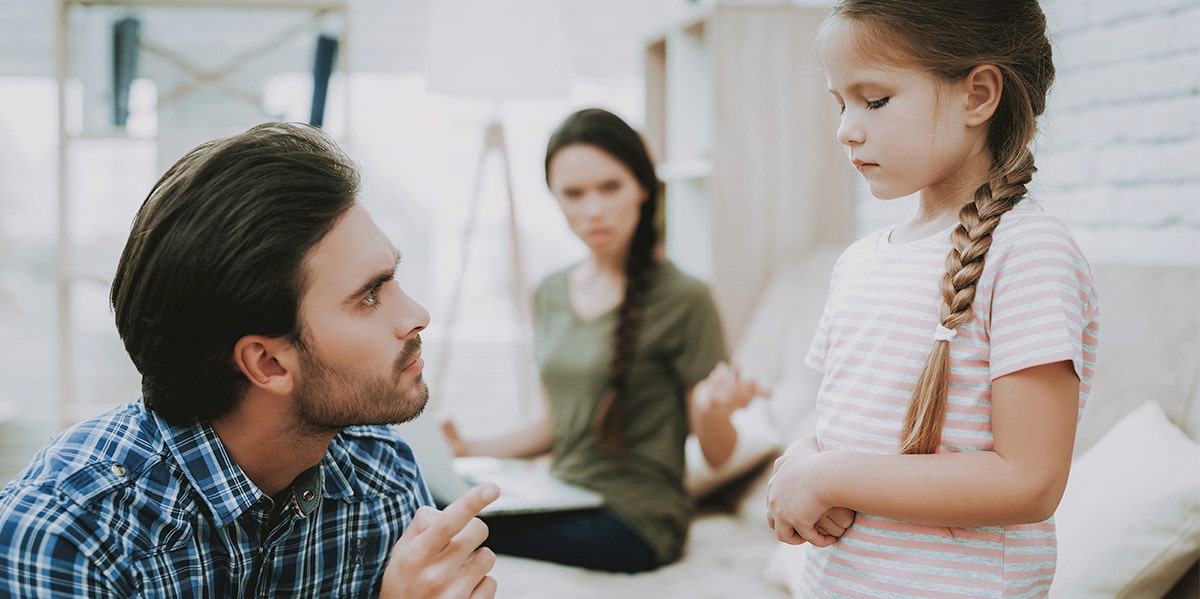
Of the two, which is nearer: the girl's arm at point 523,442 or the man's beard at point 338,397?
the man's beard at point 338,397

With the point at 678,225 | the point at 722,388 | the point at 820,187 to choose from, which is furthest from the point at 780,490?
the point at 678,225

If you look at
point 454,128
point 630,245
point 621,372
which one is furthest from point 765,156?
point 454,128

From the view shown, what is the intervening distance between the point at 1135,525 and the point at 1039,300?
0.56 meters

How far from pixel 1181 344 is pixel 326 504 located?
1.21 metres

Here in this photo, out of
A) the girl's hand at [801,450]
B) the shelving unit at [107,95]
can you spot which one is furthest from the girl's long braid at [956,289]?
the shelving unit at [107,95]

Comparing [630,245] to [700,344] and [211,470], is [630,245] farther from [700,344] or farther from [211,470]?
[211,470]

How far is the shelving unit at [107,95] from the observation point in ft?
11.2

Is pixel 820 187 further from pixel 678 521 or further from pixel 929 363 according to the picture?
pixel 929 363

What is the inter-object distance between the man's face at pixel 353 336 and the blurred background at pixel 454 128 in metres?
1.38

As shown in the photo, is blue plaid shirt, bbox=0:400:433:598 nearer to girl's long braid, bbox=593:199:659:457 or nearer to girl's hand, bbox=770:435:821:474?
girl's hand, bbox=770:435:821:474

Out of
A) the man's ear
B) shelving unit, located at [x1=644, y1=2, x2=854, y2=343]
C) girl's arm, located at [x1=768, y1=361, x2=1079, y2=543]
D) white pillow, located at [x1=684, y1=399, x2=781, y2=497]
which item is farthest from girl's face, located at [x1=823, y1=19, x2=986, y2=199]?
shelving unit, located at [x1=644, y1=2, x2=854, y2=343]

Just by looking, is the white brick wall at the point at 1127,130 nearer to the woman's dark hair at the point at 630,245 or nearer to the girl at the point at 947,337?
the girl at the point at 947,337

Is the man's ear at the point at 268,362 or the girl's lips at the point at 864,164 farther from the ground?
the girl's lips at the point at 864,164

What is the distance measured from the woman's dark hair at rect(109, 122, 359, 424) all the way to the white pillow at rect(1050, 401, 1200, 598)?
102cm
